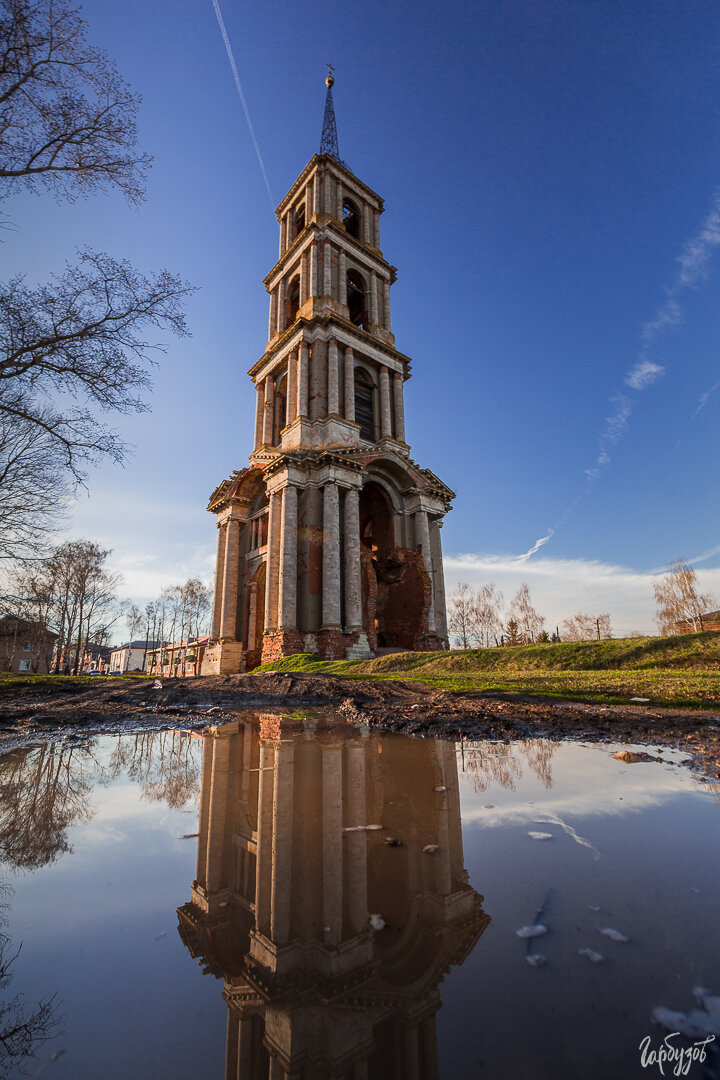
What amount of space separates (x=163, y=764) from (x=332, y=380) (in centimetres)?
2351

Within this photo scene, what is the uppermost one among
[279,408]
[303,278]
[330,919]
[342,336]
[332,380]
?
[303,278]

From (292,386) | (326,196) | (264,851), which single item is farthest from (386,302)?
(264,851)

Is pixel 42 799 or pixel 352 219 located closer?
pixel 42 799

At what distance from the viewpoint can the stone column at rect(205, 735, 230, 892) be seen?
204cm

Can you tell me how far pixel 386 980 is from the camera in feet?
4.33

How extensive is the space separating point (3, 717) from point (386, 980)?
27.9 ft

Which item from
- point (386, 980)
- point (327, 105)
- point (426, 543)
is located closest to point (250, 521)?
point (426, 543)

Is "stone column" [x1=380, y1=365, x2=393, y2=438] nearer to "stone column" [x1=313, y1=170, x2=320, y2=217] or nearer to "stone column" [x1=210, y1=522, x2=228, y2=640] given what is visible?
"stone column" [x1=210, y1=522, x2=228, y2=640]

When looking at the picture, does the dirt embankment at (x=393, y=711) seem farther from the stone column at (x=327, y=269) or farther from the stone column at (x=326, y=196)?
the stone column at (x=326, y=196)

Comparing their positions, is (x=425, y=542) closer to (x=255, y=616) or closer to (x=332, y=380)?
(x=255, y=616)

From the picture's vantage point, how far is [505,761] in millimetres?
4125

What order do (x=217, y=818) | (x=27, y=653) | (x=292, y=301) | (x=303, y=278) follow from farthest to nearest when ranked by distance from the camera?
(x=27, y=653) < (x=292, y=301) < (x=303, y=278) < (x=217, y=818)

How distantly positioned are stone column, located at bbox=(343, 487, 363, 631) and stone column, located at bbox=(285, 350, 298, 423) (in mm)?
7386

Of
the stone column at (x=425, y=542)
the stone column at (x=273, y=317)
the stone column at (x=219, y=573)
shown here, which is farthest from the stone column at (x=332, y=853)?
the stone column at (x=273, y=317)
